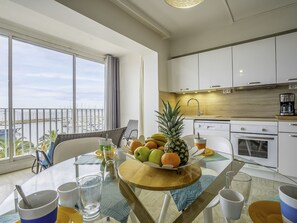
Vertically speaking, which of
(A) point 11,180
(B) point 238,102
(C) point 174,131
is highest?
(B) point 238,102

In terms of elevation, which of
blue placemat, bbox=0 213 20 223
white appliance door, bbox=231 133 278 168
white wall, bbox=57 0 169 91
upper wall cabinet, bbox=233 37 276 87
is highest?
white wall, bbox=57 0 169 91

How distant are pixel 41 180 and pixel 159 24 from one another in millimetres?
3016

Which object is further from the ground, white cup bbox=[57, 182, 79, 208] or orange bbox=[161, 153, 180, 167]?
orange bbox=[161, 153, 180, 167]

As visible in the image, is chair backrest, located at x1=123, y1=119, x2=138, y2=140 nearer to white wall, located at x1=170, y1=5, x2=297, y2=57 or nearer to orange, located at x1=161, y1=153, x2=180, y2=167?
white wall, located at x1=170, y1=5, x2=297, y2=57

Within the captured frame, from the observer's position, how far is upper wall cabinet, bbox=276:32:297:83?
2350 mm

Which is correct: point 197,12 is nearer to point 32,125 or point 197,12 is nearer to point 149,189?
point 149,189

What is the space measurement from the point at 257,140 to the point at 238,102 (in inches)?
37.0

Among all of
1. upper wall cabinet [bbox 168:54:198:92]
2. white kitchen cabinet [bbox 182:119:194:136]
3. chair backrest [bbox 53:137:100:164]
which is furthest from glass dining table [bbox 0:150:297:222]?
upper wall cabinet [bbox 168:54:198:92]

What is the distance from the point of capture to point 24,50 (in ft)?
10.4

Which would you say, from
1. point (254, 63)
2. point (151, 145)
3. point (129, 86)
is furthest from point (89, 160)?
point (129, 86)

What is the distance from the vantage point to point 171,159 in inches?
30.0

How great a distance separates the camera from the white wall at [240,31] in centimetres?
253

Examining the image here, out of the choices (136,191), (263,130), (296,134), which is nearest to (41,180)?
(136,191)

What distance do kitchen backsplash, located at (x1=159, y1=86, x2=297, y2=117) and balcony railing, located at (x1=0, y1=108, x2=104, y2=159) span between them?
2634 mm
